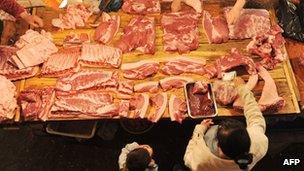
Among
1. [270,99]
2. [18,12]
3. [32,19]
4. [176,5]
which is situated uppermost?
[18,12]

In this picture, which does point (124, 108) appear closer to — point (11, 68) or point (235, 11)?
point (11, 68)

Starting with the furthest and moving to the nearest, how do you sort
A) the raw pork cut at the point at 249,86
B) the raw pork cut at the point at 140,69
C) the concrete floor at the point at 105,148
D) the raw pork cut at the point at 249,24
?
the concrete floor at the point at 105,148, the raw pork cut at the point at 249,24, the raw pork cut at the point at 140,69, the raw pork cut at the point at 249,86

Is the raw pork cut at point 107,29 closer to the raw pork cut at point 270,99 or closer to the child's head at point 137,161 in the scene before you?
the child's head at point 137,161

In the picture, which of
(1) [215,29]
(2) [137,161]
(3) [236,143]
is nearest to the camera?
(3) [236,143]

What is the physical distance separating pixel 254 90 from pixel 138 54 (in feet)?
5.70

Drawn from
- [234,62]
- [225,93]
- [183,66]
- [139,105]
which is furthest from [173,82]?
[234,62]

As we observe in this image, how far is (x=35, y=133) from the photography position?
6793mm

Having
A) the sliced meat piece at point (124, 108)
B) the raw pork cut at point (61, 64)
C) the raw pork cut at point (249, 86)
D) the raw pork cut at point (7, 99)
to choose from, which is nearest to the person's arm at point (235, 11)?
the raw pork cut at point (249, 86)

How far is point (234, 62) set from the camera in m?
5.68

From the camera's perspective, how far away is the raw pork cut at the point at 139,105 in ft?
17.7

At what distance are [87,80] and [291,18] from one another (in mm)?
3316

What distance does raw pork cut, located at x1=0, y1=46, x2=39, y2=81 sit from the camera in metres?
5.77

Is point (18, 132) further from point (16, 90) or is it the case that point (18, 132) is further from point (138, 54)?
point (138, 54)

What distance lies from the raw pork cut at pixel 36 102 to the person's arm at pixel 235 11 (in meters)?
2.82
